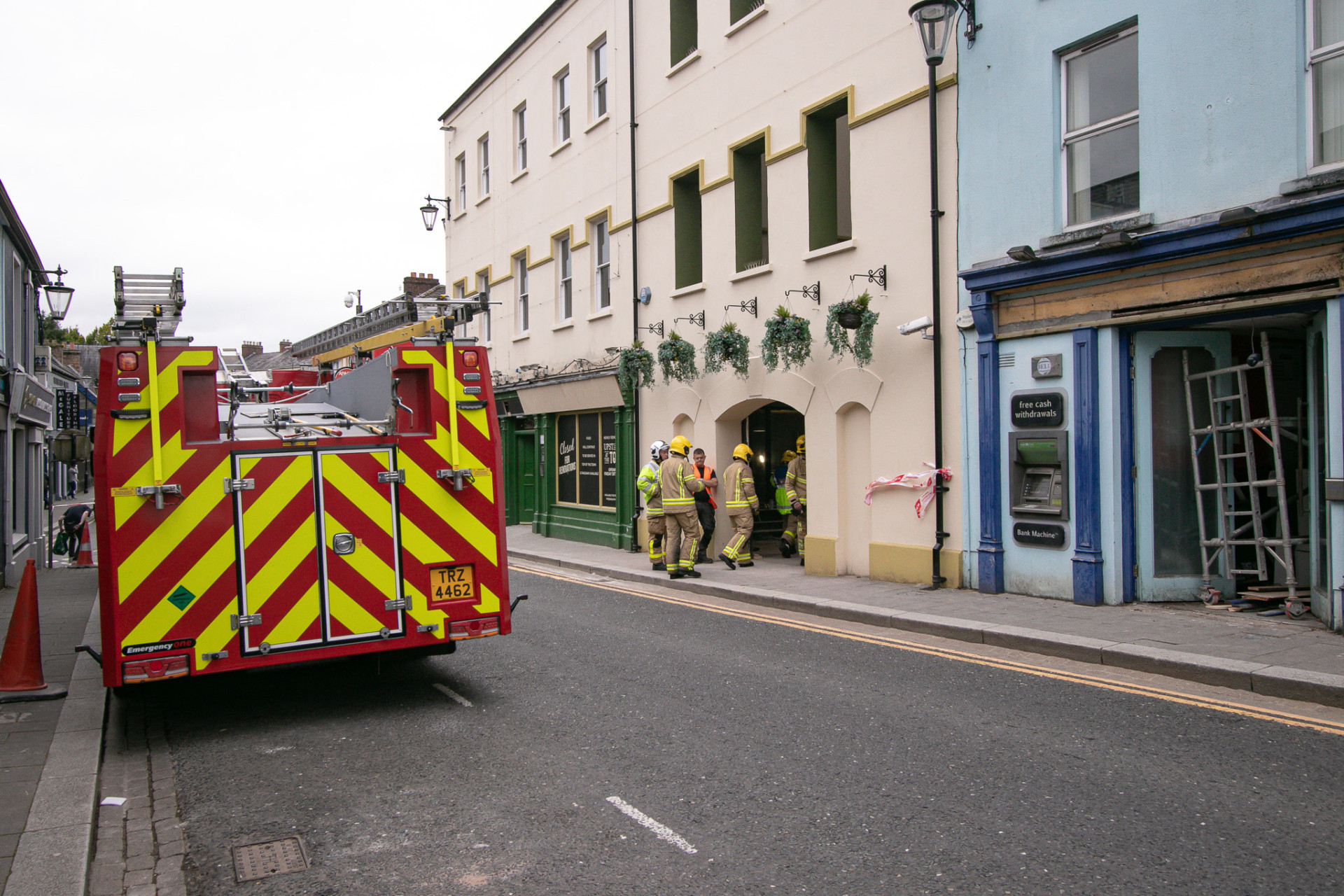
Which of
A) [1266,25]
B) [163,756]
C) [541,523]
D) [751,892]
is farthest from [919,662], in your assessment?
[541,523]

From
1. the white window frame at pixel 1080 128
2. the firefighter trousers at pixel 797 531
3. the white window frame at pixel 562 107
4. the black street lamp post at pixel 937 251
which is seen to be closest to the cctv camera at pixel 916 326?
the black street lamp post at pixel 937 251

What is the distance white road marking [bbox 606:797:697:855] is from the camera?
→ 4.09 m

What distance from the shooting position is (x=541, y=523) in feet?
67.8

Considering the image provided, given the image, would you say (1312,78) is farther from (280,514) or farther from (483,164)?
(483,164)

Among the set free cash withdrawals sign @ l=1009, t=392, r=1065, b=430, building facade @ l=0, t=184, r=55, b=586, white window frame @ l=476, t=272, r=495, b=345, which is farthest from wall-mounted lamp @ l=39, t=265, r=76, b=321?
free cash withdrawals sign @ l=1009, t=392, r=1065, b=430

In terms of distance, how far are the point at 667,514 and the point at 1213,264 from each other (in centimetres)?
717

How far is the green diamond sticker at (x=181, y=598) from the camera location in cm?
563

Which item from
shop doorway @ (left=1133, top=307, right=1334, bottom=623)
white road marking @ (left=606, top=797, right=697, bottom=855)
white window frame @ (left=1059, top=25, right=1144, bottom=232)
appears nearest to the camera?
white road marking @ (left=606, top=797, right=697, bottom=855)

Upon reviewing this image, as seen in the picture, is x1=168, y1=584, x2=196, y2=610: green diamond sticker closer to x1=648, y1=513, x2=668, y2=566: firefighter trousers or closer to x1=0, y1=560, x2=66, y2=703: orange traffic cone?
x1=0, y1=560, x2=66, y2=703: orange traffic cone

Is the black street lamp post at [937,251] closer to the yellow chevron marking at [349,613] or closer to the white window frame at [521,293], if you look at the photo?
the yellow chevron marking at [349,613]

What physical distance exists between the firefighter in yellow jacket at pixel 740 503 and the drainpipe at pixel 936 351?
3.06 m

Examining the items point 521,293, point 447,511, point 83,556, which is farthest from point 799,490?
point 83,556

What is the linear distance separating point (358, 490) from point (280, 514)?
485mm

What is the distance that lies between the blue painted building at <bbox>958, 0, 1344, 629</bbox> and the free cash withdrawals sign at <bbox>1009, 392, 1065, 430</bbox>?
0.02 m
